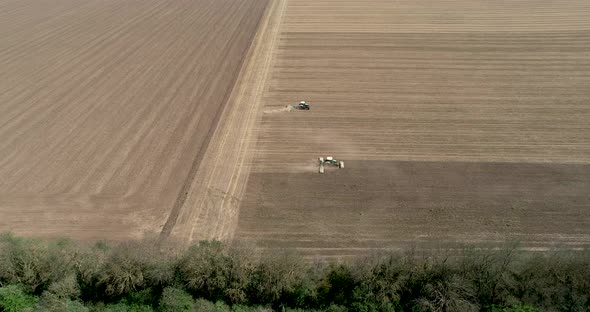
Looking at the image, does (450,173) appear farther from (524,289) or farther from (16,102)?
(16,102)

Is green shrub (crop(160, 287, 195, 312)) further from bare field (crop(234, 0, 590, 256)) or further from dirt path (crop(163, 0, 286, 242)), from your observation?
bare field (crop(234, 0, 590, 256))

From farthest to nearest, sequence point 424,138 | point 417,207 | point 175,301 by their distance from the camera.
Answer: point 424,138 → point 417,207 → point 175,301

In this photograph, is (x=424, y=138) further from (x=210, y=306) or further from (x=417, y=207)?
(x=210, y=306)

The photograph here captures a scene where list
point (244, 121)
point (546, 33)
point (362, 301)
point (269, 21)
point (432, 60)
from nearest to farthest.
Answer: point (362, 301) → point (244, 121) → point (432, 60) → point (546, 33) → point (269, 21)

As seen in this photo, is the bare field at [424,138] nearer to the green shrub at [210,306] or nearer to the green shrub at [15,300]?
the green shrub at [210,306]

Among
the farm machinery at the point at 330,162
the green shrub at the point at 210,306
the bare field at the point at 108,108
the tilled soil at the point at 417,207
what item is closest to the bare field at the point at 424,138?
the tilled soil at the point at 417,207

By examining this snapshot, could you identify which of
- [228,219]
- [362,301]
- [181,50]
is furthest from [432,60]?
[362,301]

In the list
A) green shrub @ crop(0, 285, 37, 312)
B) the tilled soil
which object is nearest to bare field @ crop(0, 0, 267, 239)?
green shrub @ crop(0, 285, 37, 312)

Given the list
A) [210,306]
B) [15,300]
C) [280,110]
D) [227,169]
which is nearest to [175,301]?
[210,306]
